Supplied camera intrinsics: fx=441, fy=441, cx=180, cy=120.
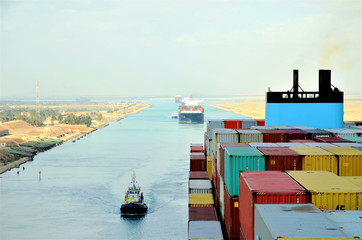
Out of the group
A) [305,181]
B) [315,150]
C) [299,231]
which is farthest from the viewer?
[315,150]

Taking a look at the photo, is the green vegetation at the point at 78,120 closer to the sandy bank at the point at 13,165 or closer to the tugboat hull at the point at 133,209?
the sandy bank at the point at 13,165

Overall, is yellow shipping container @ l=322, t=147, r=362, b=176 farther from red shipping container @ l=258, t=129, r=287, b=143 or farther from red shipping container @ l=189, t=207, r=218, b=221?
red shipping container @ l=258, t=129, r=287, b=143

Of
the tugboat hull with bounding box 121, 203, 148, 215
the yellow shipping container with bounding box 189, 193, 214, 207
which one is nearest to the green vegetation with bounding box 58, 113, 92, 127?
the tugboat hull with bounding box 121, 203, 148, 215

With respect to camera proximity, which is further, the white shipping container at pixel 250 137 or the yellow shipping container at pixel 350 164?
the white shipping container at pixel 250 137

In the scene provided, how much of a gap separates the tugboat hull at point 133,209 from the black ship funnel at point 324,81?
14073mm

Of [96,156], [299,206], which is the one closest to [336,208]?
[299,206]

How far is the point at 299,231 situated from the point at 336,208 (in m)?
2.60

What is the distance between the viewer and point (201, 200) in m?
18.8

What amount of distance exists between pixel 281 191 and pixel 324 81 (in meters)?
22.0

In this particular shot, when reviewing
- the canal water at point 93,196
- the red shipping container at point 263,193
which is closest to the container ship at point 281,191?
the red shipping container at point 263,193

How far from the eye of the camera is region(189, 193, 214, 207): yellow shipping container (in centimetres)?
1830

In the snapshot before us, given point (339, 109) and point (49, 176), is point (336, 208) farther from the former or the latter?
point (49, 176)

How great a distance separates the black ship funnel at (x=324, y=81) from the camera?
29.4 metres

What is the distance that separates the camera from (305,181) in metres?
10.3
